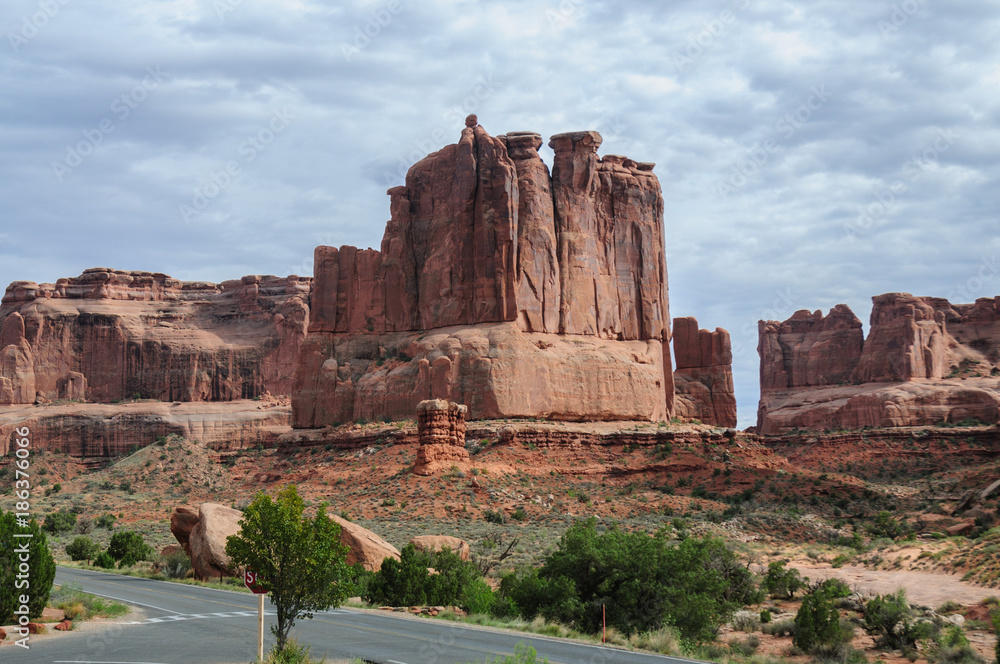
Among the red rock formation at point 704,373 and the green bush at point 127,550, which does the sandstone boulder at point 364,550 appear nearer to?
the green bush at point 127,550

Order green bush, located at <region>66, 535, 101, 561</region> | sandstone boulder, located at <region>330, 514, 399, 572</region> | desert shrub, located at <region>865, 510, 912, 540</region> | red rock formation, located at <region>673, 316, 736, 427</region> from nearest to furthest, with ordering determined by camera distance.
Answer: sandstone boulder, located at <region>330, 514, 399, 572</region> < green bush, located at <region>66, 535, 101, 561</region> < desert shrub, located at <region>865, 510, 912, 540</region> < red rock formation, located at <region>673, 316, 736, 427</region>

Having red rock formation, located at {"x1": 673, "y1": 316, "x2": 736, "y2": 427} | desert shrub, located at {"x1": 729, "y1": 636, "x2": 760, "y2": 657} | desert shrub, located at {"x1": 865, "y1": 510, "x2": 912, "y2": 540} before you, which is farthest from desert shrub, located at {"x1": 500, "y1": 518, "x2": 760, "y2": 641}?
red rock formation, located at {"x1": 673, "y1": 316, "x2": 736, "y2": 427}

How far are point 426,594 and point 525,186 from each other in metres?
40.4

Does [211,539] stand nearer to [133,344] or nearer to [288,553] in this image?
[288,553]

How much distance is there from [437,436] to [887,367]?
276 feet

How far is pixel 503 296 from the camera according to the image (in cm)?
6047

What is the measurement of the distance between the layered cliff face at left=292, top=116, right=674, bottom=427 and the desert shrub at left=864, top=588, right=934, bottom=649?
116ft

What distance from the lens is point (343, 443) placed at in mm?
58906

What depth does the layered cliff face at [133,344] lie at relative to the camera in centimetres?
11325

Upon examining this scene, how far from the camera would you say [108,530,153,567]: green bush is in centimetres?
3653

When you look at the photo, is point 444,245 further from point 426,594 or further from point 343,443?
point 426,594

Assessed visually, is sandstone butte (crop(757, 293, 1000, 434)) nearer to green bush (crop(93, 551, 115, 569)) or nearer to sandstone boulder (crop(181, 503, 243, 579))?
green bush (crop(93, 551, 115, 569))

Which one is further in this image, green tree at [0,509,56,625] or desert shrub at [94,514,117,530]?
desert shrub at [94,514,117,530]

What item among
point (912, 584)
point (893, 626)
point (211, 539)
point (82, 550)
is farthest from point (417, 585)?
point (82, 550)
